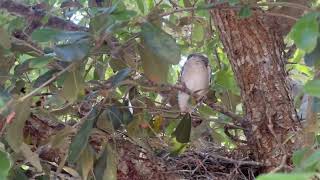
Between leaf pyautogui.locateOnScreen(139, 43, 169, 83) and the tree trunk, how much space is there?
386mm

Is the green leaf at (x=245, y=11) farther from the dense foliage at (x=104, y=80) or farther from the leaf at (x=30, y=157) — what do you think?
the leaf at (x=30, y=157)

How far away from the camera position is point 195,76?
5.39 feet

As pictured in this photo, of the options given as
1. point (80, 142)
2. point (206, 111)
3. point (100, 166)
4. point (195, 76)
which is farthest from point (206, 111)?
point (80, 142)

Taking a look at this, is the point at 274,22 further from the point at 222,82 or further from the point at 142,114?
the point at 142,114

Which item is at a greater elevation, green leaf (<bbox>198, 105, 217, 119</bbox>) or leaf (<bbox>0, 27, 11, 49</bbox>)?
leaf (<bbox>0, 27, 11, 49</bbox>)

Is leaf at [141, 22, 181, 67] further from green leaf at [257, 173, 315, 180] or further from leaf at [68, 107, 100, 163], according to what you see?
green leaf at [257, 173, 315, 180]

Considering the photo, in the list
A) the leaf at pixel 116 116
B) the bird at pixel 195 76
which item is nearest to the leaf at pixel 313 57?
the leaf at pixel 116 116

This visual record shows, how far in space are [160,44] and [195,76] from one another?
72 cm

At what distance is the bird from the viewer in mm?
1566

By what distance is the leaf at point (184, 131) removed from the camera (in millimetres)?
1396

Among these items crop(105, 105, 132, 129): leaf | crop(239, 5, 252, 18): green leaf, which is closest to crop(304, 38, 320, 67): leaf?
crop(239, 5, 252, 18): green leaf

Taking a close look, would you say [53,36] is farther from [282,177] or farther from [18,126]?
[282,177]

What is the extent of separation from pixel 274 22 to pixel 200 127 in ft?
1.22

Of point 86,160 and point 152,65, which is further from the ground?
point 152,65
